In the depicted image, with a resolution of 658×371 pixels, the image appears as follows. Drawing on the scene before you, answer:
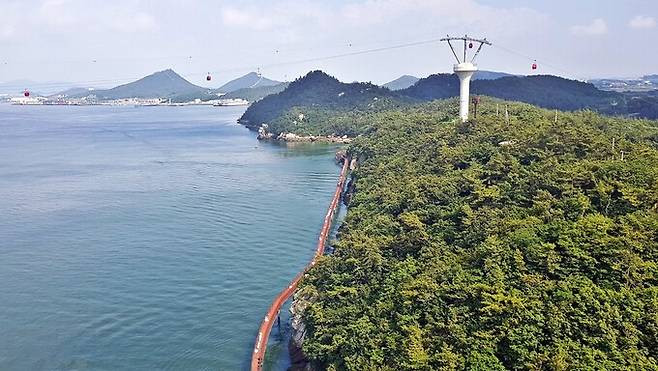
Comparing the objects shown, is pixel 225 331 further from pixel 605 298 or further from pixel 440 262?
pixel 605 298

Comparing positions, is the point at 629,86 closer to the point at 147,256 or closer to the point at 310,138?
the point at 310,138

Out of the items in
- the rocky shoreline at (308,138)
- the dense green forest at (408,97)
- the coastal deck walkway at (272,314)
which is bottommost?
the coastal deck walkway at (272,314)

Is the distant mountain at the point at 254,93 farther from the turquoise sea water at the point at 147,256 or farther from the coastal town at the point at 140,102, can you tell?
the turquoise sea water at the point at 147,256

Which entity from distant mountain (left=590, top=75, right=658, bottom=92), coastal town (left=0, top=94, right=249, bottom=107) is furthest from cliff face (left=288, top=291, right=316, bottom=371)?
coastal town (left=0, top=94, right=249, bottom=107)

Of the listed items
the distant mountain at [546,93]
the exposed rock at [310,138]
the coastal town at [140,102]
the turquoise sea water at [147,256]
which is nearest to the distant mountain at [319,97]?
the distant mountain at [546,93]

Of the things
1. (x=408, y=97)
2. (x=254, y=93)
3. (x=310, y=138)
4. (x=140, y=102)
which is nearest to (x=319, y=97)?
(x=408, y=97)
